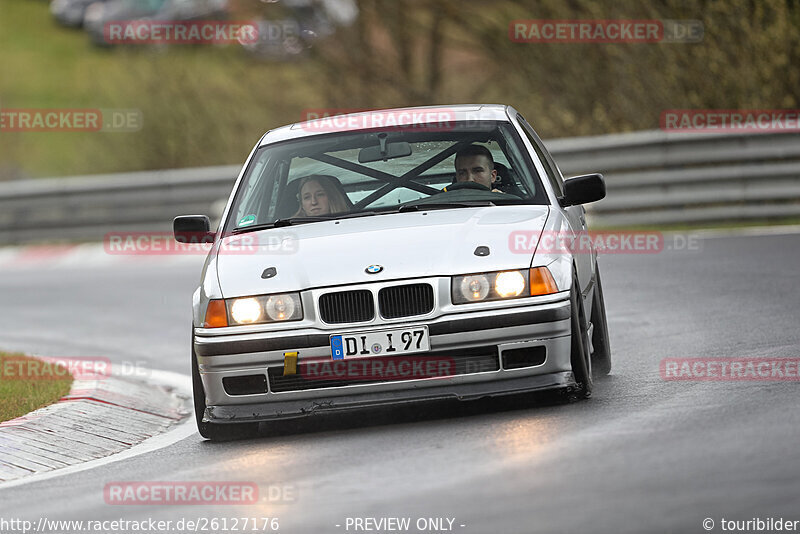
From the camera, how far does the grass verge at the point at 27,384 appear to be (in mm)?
9438

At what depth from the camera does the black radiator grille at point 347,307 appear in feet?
24.1

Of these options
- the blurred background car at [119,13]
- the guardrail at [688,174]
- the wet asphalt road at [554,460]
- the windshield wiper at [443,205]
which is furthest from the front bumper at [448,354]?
the blurred background car at [119,13]

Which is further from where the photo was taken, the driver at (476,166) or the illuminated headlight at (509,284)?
the driver at (476,166)

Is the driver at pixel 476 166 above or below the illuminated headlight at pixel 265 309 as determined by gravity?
above

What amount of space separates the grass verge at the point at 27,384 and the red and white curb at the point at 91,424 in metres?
0.11

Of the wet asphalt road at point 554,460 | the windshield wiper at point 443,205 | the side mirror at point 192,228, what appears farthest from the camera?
the side mirror at point 192,228

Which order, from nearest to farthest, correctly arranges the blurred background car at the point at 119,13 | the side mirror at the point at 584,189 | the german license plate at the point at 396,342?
the german license plate at the point at 396,342
the side mirror at the point at 584,189
the blurred background car at the point at 119,13

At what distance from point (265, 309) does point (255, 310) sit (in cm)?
5

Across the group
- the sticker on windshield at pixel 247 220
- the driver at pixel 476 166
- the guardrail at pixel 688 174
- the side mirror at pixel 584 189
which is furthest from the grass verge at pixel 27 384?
the guardrail at pixel 688 174

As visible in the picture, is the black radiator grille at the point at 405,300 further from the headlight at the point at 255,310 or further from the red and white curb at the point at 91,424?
the red and white curb at the point at 91,424

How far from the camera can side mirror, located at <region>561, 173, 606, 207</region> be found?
8.43 m

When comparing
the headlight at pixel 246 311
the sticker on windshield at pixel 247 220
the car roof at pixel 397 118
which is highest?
the car roof at pixel 397 118

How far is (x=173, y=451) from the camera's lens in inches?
316

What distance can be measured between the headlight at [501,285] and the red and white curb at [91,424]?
232 cm
